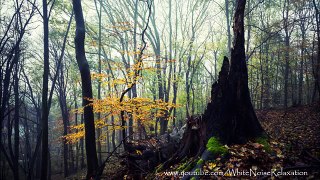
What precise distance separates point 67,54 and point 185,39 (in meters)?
13.1

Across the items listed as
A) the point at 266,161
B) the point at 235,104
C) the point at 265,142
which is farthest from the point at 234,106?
the point at 266,161

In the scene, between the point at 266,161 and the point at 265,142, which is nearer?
the point at 266,161

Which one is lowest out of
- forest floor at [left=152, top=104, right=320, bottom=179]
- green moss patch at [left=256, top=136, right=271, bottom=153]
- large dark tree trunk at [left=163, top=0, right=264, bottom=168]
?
forest floor at [left=152, top=104, right=320, bottom=179]

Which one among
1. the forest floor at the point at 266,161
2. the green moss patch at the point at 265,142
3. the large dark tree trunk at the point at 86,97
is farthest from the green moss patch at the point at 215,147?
the large dark tree trunk at the point at 86,97

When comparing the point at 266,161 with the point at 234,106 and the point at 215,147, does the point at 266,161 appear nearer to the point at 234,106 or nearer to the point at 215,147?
the point at 215,147

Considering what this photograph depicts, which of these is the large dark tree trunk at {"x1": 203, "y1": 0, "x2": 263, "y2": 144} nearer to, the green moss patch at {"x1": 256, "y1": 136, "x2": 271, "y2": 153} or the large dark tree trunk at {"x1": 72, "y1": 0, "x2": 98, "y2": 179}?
the green moss patch at {"x1": 256, "y1": 136, "x2": 271, "y2": 153}

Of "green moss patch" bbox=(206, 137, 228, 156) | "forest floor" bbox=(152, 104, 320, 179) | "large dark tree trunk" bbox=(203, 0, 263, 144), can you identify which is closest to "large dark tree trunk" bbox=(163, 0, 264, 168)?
"large dark tree trunk" bbox=(203, 0, 263, 144)

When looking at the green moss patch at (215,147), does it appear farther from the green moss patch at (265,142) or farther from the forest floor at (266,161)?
the green moss patch at (265,142)

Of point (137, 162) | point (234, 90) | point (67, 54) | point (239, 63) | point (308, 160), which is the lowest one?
point (137, 162)

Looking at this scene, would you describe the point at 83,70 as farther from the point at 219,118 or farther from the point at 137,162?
the point at 219,118

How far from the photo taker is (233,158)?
14.8 ft

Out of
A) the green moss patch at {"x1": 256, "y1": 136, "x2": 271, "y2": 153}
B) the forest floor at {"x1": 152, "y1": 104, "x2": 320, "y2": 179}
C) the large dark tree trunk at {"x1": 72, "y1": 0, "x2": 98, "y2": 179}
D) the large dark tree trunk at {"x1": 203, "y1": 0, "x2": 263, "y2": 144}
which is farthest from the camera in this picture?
the large dark tree trunk at {"x1": 72, "y1": 0, "x2": 98, "y2": 179}

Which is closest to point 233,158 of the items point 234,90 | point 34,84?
point 234,90

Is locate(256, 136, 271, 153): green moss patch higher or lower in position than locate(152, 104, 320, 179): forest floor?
higher
